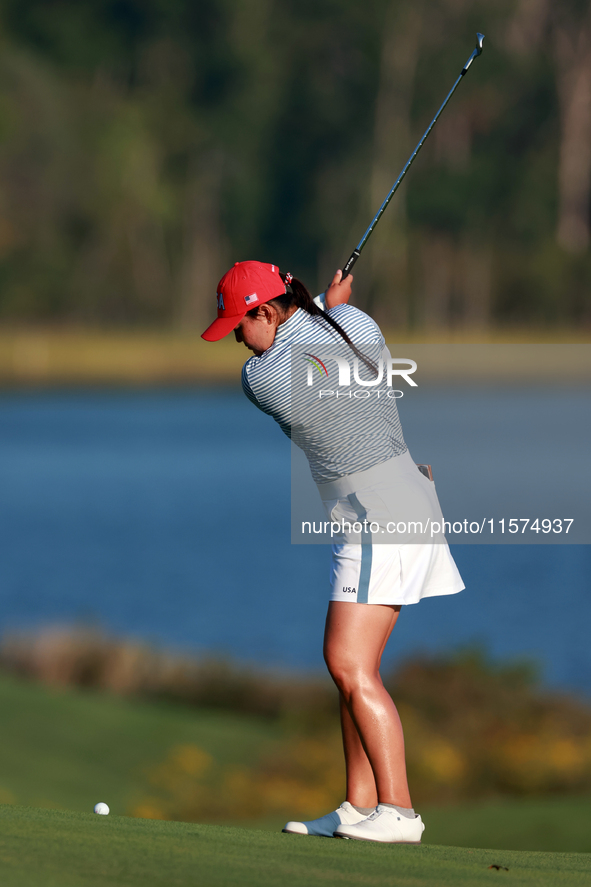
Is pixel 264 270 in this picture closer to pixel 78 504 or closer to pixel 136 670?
pixel 136 670

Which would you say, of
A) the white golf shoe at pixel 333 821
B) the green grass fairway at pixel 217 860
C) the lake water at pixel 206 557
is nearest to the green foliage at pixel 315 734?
the lake water at pixel 206 557

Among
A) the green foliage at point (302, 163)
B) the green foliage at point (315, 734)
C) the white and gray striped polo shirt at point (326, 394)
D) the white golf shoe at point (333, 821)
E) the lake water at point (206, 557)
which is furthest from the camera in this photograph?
the green foliage at point (302, 163)

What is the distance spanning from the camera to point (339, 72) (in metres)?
56.1

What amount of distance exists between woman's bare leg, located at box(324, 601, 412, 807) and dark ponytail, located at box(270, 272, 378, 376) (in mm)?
658

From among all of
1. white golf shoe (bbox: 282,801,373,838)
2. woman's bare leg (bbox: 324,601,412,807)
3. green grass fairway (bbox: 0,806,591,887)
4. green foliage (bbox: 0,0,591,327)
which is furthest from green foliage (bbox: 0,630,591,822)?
green foliage (bbox: 0,0,591,327)

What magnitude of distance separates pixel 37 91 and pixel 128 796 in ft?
159

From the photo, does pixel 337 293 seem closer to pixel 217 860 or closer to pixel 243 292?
pixel 243 292

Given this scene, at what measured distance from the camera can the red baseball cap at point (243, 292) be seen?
3.36 meters

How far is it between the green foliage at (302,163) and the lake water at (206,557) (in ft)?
32.2

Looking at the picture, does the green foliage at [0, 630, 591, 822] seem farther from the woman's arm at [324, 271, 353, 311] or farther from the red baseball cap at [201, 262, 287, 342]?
the red baseball cap at [201, 262, 287, 342]

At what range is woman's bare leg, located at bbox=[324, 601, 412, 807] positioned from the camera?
3357 mm

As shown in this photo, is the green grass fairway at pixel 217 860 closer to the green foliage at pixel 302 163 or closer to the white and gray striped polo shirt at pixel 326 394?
the white and gray striped polo shirt at pixel 326 394

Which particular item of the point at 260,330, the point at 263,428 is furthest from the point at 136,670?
the point at 263,428

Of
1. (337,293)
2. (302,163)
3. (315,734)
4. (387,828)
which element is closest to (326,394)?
(337,293)
